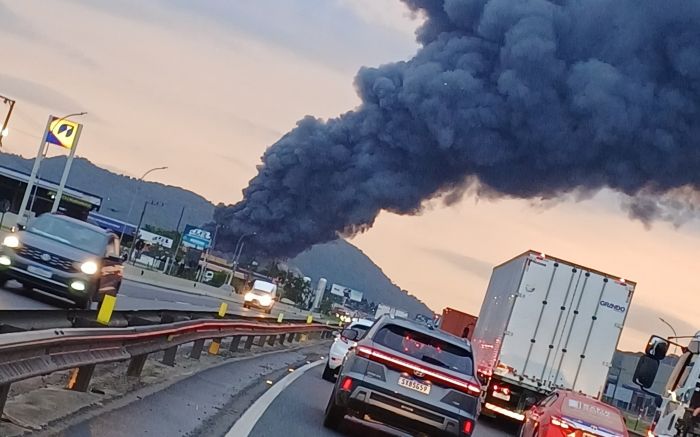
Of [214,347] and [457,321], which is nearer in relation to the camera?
[214,347]

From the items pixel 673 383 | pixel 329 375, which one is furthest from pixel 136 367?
pixel 329 375

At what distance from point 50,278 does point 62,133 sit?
31.1 meters

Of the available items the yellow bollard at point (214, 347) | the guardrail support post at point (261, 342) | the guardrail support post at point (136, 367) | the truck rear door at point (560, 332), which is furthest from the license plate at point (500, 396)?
the guardrail support post at point (136, 367)

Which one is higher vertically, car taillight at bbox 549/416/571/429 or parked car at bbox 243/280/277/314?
car taillight at bbox 549/416/571/429

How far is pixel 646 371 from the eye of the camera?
1239 centimetres

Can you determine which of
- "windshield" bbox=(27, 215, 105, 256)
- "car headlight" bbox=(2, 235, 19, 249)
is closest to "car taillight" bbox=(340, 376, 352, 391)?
"windshield" bbox=(27, 215, 105, 256)

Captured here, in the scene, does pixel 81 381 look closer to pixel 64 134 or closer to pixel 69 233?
pixel 69 233

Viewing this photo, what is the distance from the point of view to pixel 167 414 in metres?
10.1

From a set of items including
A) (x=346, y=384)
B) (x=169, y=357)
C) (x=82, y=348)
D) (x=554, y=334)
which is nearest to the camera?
(x=82, y=348)

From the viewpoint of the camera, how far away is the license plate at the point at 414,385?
456 inches

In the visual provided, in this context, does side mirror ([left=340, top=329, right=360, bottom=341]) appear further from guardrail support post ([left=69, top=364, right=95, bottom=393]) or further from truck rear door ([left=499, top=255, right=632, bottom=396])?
guardrail support post ([left=69, top=364, right=95, bottom=393])

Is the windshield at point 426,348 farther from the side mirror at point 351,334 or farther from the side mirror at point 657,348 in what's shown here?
the side mirror at point 351,334

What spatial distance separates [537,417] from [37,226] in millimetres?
10440

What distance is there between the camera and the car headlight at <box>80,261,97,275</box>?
739 inches
